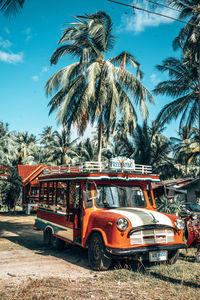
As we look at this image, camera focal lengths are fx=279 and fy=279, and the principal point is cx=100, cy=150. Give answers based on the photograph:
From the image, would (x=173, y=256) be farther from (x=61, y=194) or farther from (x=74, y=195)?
(x=61, y=194)

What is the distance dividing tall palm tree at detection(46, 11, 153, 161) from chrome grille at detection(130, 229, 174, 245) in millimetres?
8663

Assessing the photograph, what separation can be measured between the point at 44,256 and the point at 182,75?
15.2 metres

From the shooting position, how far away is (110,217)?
5.99 m

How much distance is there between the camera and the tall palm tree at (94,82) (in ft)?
47.3

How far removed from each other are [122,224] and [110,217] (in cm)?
37

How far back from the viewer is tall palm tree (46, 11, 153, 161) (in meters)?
14.4

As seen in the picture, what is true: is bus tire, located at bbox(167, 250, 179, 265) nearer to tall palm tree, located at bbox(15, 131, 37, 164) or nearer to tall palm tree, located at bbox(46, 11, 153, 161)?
tall palm tree, located at bbox(46, 11, 153, 161)

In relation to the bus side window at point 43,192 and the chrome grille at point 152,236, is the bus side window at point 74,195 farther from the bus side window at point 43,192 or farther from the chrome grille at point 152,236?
the chrome grille at point 152,236

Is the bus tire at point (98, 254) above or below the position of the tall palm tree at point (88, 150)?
below

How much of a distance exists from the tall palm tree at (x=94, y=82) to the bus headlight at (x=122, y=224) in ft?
29.2

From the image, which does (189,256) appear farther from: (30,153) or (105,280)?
(30,153)

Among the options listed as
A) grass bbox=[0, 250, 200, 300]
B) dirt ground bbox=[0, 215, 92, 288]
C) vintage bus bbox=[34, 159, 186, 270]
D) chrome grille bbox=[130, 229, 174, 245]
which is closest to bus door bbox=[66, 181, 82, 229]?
vintage bus bbox=[34, 159, 186, 270]

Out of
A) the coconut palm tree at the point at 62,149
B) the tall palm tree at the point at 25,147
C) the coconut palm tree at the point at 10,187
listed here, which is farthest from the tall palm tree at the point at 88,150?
the coconut palm tree at the point at 10,187

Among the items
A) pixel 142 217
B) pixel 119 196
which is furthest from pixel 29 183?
pixel 142 217
